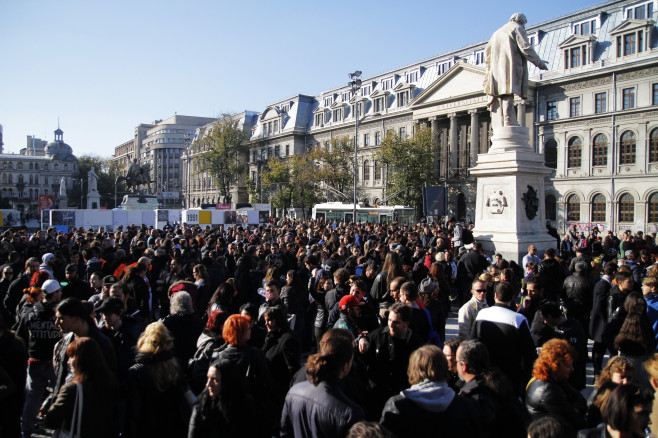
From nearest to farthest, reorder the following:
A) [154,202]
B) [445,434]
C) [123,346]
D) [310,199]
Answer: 1. [445,434]
2. [123,346]
3. [154,202]
4. [310,199]

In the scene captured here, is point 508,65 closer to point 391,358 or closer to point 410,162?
point 391,358

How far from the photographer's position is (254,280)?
29.3 feet

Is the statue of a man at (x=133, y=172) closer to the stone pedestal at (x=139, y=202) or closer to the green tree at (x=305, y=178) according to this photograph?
the stone pedestal at (x=139, y=202)

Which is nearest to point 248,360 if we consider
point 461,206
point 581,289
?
point 581,289

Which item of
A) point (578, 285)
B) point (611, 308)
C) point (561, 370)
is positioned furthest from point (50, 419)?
point (578, 285)

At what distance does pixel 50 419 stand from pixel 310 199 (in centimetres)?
5626

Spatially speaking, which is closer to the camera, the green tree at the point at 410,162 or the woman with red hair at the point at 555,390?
the woman with red hair at the point at 555,390

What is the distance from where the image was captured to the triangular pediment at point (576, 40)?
128ft

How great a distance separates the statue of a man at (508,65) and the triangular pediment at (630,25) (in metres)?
29.6

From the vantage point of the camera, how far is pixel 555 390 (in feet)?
11.8

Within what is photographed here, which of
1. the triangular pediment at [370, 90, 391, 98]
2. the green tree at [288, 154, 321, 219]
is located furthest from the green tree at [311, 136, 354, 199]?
the triangular pediment at [370, 90, 391, 98]

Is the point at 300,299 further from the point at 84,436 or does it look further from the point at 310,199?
the point at 310,199

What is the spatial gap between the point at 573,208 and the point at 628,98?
32.1 feet

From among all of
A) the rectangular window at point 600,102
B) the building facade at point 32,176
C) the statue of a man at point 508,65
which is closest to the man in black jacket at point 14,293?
the statue of a man at point 508,65
